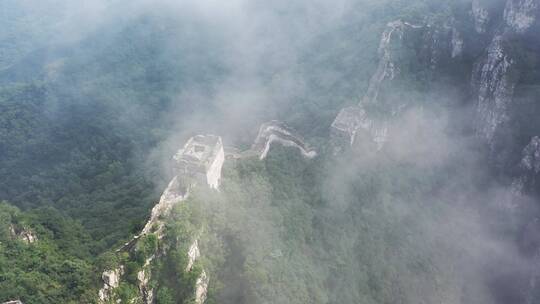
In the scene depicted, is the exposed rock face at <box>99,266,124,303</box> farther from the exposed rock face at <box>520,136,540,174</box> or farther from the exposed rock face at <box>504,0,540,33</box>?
the exposed rock face at <box>504,0,540,33</box>

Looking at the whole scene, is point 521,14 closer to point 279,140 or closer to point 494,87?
point 494,87

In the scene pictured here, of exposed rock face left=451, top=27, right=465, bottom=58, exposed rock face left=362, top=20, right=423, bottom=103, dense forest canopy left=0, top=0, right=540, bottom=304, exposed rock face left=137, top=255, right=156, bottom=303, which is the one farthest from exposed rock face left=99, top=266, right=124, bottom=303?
exposed rock face left=451, top=27, right=465, bottom=58

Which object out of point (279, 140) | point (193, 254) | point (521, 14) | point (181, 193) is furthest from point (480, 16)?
point (193, 254)

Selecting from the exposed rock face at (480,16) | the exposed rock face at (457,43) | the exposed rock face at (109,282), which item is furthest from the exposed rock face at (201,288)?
the exposed rock face at (480,16)

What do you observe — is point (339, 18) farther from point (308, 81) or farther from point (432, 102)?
point (432, 102)

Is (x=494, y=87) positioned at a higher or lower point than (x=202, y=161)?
higher

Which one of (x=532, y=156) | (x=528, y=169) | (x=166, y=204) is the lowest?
(x=166, y=204)

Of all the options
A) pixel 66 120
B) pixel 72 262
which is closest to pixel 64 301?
pixel 72 262
